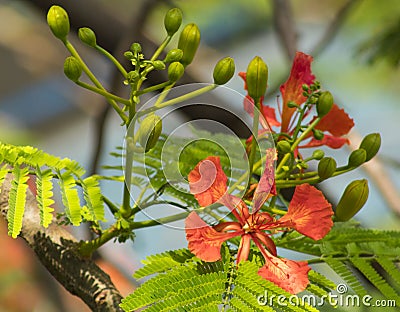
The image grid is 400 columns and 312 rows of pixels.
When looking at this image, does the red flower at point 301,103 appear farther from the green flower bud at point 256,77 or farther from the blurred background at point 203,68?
the blurred background at point 203,68

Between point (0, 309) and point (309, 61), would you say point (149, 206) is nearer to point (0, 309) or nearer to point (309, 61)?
point (309, 61)

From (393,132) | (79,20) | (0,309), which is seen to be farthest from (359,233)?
(393,132)

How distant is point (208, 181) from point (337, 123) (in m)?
0.14

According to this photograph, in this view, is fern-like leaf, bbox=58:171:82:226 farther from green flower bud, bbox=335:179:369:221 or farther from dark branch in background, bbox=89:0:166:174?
dark branch in background, bbox=89:0:166:174

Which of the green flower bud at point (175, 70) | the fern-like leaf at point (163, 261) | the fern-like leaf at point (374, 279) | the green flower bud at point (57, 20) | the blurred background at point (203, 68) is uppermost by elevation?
the blurred background at point (203, 68)

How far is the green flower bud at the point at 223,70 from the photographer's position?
18.0 inches

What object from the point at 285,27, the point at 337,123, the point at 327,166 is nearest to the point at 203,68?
the point at 285,27

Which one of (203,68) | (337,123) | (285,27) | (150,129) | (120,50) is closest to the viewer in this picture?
(150,129)

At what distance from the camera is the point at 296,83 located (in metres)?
0.53

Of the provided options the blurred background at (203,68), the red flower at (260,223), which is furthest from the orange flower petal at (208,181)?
the blurred background at (203,68)

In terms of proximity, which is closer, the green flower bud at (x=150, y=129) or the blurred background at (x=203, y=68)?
the green flower bud at (x=150, y=129)

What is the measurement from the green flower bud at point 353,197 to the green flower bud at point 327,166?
29 millimetres

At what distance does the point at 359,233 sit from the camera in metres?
0.54

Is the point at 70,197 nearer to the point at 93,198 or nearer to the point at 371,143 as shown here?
the point at 93,198
